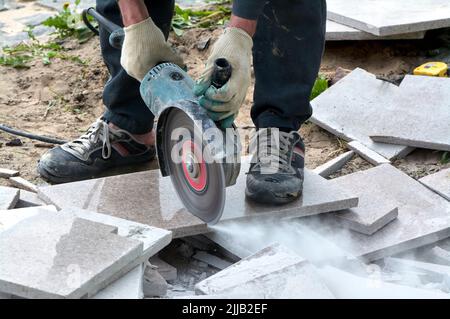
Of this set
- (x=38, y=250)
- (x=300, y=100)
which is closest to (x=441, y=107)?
(x=300, y=100)

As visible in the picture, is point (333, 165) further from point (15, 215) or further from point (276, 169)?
point (15, 215)

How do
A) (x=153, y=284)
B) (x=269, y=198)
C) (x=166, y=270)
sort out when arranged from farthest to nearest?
(x=269, y=198) → (x=166, y=270) → (x=153, y=284)

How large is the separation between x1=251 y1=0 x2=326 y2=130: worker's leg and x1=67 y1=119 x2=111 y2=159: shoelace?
3.17ft

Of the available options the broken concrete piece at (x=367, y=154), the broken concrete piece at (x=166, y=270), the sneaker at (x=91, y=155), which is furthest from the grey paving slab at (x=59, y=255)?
the broken concrete piece at (x=367, y=154)

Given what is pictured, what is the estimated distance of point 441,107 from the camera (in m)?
4.82

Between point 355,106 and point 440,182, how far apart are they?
3.46ft

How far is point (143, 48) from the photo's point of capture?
3.56m

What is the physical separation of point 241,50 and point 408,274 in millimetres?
1276

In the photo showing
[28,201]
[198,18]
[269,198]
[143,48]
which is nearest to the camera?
[143,48]

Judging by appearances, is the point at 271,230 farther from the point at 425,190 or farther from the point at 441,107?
the point at 441,107

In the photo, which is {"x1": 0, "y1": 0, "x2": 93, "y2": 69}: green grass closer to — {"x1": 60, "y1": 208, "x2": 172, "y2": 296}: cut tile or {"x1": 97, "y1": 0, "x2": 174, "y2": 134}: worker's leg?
{"x1": 97, "y1": 0, "x2": 174, "y2": 134}: worker's leg

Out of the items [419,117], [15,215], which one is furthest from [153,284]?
[419,117]

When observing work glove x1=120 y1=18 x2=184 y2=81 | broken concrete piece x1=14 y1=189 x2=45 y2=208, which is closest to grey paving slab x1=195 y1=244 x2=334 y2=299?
work glove x1=120 y1=18 x2=184 y2=81

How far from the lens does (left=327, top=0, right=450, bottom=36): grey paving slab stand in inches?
219
